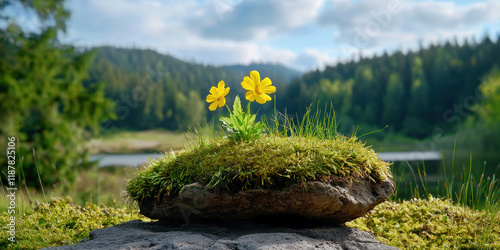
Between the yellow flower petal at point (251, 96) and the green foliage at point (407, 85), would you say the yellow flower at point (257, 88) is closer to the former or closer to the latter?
the yellow flower petal at point (251, 96)

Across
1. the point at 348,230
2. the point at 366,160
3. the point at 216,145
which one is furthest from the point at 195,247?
the point at 366,160

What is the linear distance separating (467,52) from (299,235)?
75.1 metres

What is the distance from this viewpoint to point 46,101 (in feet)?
36.6

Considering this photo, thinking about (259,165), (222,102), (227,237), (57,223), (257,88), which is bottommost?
(57,223)

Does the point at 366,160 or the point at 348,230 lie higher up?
the point at 366,160

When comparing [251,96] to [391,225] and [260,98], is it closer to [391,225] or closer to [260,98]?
[260,98]

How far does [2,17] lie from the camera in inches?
464

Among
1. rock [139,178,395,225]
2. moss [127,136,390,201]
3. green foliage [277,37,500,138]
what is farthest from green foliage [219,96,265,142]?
green foliage [277,37,500,138]

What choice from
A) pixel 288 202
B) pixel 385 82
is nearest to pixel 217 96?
pixel 288 202

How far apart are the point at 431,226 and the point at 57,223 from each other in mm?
4650

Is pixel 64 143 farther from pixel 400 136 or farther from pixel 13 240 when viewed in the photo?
pixel 400 136

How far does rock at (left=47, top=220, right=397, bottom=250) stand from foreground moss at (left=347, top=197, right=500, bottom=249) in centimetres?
87

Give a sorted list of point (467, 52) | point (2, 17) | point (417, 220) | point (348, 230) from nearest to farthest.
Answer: point (348, 230)
point (417, 220)
point (2, 17)
point (467, 52)

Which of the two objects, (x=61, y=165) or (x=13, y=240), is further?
(x=61, y=165)
